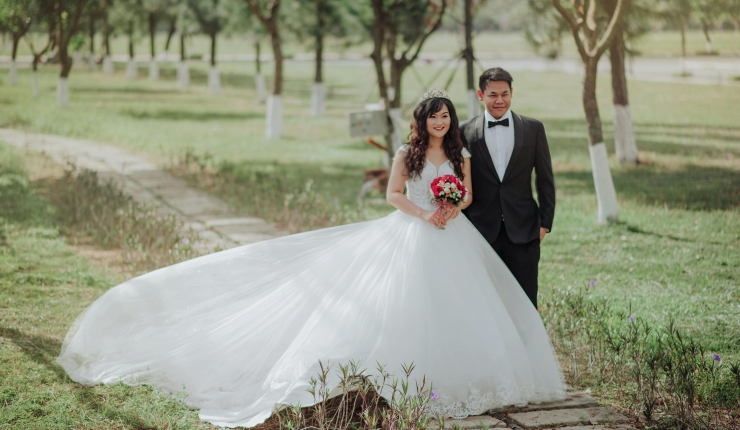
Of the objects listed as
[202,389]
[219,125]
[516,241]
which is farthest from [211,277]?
[219,125]

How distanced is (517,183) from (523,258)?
19.6 inches

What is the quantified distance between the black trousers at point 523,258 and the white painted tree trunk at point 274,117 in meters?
14.1

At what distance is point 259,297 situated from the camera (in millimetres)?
4590

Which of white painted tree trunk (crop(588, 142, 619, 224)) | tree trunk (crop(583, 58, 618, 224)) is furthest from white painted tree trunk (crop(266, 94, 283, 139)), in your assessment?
white painted tree trunk (crop(588, 142, 619, 224))

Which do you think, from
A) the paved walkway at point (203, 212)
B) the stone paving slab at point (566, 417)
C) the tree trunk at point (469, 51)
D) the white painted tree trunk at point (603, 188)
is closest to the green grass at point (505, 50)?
the paved walkway at point (203, 212)

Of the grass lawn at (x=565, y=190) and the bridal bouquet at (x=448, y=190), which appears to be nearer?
the bridal bouquet at (x=448, y=190)

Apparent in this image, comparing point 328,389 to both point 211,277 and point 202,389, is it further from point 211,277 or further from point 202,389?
point 211,277

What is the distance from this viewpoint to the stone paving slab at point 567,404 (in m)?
3.90

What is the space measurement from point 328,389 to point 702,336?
10.0 ft

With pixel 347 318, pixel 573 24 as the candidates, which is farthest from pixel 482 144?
pixel 573 24

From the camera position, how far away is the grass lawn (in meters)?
5.47

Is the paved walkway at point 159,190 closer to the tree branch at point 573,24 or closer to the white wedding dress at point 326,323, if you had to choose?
the white wedding dress at point 326,323

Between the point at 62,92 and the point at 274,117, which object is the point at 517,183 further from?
the point at 62,92

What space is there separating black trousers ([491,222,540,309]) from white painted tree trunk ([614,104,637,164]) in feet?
31.0
